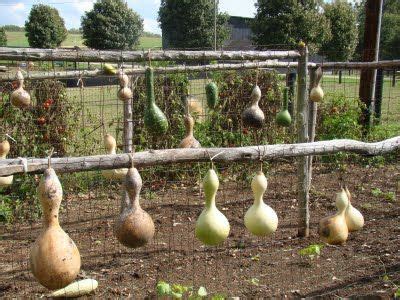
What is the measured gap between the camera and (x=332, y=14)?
32188mm

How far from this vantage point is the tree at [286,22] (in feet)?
91.2

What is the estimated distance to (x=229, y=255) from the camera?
4.86 metres

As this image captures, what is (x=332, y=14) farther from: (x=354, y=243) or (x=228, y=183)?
(x=354, y=243)

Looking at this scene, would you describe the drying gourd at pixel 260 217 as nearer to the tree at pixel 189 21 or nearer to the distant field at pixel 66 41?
the tree at pixel 189 21

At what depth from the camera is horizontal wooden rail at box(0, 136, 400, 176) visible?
7.94ft

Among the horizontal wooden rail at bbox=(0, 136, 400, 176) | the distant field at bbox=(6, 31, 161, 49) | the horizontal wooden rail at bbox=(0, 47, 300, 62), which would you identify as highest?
the distant field at bbox=(6, 31, 161, 49)

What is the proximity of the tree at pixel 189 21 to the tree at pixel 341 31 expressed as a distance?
7.60 meters

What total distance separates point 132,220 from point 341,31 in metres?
32.6

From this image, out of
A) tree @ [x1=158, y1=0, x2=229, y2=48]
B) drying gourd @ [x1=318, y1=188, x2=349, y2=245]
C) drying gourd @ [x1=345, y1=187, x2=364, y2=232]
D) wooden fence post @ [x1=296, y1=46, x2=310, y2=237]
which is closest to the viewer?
drying gourd @ [x1=318, y1=188, x2=349, y2=245]

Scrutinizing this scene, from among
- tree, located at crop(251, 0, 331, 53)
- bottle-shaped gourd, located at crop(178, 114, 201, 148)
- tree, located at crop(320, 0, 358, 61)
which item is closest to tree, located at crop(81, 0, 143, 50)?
tree, located at crop(251, 0, 331, 53)

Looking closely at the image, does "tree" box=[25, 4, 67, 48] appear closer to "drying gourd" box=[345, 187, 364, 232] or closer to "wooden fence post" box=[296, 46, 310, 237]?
"wooden fence post" box=[296, 46, 310, 237]

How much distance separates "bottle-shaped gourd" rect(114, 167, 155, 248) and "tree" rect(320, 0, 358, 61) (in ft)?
103

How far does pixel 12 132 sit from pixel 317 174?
4816 mm

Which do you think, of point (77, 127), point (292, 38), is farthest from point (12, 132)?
point (292, 38)
